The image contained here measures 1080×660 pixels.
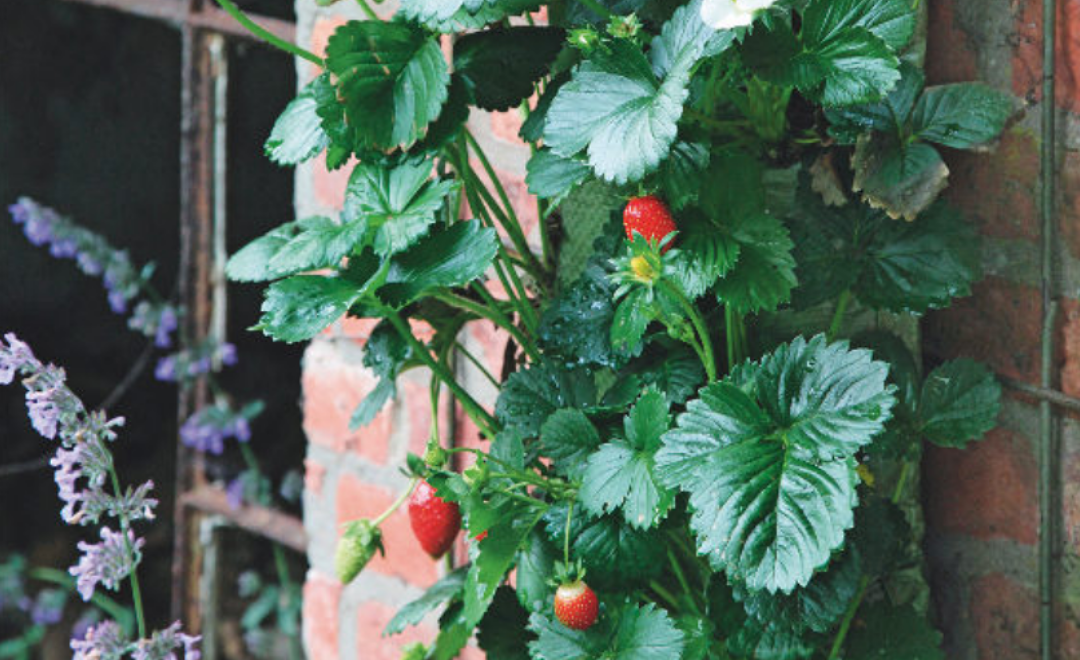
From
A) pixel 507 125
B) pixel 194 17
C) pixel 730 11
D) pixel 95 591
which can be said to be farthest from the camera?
pixel 95 591

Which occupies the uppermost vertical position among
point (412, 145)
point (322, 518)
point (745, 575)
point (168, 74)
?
point (168, 74)

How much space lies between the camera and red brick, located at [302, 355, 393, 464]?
1309 millimetres

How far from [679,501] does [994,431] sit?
250mm

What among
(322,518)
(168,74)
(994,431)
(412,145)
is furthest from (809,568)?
(168,74)

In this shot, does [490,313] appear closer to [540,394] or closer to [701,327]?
[540,394]

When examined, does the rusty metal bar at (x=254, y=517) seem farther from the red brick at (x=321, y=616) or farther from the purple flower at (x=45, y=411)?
the purple flower at (x=45, y=411)

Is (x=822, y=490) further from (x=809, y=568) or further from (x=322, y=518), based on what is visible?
(x=322, y=518)

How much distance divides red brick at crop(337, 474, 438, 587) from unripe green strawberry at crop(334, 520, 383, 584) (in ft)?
0.69

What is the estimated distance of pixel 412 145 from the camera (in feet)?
3.08

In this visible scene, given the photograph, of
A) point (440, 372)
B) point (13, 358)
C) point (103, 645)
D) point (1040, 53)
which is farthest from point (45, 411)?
point (1040, 53)

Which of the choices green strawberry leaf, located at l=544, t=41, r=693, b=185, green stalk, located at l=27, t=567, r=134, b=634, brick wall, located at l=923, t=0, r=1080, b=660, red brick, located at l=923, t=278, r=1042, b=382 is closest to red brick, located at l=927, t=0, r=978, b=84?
brick wall, located at l=923, t=0, r=1080, b=660

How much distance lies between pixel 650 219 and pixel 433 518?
312mm

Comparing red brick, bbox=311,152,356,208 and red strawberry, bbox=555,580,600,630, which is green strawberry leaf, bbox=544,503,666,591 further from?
red brick, bbox=311,152,356,208

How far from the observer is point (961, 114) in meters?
0.89
